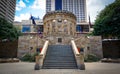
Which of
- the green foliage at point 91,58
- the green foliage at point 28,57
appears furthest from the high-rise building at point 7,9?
the green foliage at point 91,58

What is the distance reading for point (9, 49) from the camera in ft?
92.8

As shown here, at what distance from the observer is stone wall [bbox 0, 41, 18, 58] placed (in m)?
27.8

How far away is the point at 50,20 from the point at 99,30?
12.2 metres

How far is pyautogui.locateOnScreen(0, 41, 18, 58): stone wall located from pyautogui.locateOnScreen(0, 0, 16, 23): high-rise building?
61168mm

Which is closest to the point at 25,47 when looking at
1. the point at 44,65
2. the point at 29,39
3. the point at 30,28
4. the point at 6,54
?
the point at 29,39

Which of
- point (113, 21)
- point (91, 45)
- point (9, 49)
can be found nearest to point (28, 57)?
point (9, 49)

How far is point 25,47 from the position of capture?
87.5 ft

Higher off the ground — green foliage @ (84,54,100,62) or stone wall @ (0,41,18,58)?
stone wall @ (0,41,18,58)

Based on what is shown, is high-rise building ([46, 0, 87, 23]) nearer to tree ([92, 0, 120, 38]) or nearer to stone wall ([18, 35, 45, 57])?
tree ([92, 0, 120, 38])

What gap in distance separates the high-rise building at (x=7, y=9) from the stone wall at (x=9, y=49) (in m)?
61.2

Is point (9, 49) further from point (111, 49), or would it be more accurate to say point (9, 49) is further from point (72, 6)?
point (72, 6)

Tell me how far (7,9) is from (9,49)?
3052 inches

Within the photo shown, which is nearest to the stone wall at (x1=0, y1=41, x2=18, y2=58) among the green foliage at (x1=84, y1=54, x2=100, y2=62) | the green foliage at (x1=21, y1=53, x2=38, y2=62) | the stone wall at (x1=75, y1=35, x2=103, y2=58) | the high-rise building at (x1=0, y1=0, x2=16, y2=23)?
the green foliage at (x1=21, y1=53, x2=38, y2=62)

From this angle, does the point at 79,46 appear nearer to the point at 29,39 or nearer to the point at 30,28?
the point at 29,39
